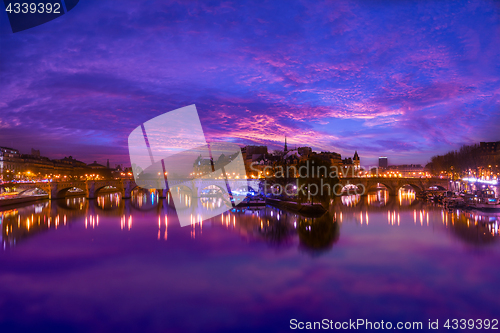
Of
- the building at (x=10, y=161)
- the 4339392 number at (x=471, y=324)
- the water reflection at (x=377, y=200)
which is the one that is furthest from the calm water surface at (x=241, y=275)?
the building at (x=10, y=161)

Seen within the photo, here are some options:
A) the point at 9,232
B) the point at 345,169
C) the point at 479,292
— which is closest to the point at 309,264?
the point at 479,292

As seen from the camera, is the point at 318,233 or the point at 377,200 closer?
the point at 318,233

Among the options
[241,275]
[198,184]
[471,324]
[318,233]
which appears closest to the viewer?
[471,324]

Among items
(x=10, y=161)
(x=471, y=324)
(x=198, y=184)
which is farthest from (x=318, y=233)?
(x=10, y=161)

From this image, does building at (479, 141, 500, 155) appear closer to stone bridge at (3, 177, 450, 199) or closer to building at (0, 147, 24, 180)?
stone bridge at (3, 177, 450, 199)

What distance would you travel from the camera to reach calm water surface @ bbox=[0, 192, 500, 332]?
522 inches

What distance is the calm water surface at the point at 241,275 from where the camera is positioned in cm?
1327

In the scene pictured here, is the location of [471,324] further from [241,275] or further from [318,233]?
[318,233]

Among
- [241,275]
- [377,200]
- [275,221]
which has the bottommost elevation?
[241,275]

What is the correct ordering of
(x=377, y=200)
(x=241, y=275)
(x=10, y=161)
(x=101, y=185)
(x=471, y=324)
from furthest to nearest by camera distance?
(x=10, y=161) → (x=101, y=185) → (x=377, y=200) → (x=241, y=275) → (x=471, y=324)

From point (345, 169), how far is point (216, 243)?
91.6 metres

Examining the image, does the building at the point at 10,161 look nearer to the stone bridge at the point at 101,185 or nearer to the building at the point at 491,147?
Answer: the stone bridge at the point at 101,185

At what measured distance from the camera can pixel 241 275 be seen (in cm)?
1792

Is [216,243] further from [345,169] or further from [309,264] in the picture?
[345,169]
